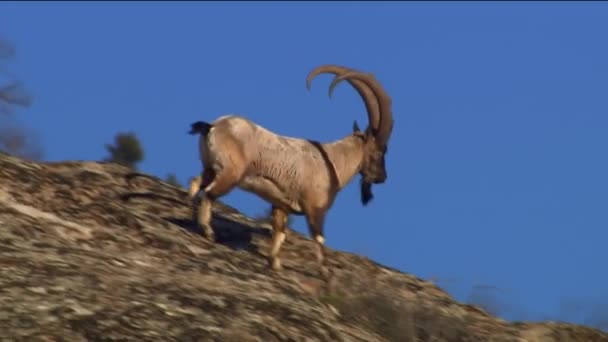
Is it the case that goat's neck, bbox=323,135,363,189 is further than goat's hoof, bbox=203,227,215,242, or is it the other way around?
goat's neck, bbox=323,135,363,189

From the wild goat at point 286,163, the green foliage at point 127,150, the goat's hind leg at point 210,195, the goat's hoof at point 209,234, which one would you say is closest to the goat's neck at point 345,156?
the wild goat at point 286,163

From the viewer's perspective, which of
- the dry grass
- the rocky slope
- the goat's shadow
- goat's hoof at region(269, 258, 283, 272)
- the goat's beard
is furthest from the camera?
the goat's beard

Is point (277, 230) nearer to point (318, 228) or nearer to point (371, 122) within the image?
point (318, 228)

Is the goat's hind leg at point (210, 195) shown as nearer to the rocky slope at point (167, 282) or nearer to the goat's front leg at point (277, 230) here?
the rocky slope at point (167, 282)

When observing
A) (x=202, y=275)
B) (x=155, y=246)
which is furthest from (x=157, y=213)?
(x=202, y=275)

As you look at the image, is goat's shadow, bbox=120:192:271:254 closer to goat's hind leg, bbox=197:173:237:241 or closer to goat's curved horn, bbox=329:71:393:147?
goat's hind leg, bbox=197:173:237:241

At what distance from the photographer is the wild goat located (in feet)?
59.4

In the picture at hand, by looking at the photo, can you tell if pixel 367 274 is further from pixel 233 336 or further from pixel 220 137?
pixel 233 336

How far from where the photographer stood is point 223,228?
19484 mm

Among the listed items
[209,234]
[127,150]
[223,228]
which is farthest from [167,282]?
[127,150]

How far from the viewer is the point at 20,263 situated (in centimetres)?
1375

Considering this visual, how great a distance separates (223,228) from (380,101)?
237 cm

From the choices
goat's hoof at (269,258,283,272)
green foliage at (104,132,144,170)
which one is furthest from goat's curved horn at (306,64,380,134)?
green foliage at (104,132,144,170)

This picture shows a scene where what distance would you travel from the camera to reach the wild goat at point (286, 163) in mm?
18094
